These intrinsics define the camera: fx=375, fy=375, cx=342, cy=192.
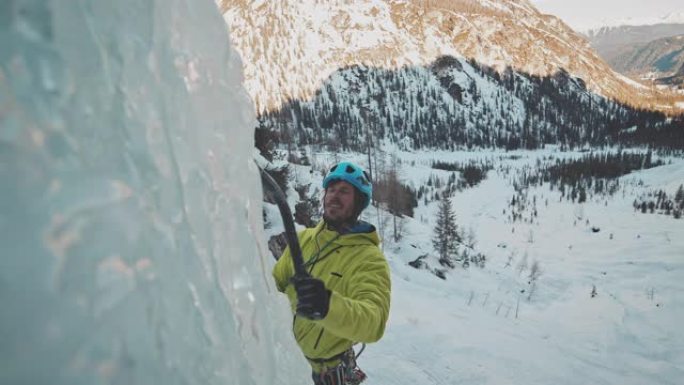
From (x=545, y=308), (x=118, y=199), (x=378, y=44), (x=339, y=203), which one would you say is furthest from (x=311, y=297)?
(x=378, y=44)

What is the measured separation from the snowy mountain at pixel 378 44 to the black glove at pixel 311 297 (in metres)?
88.6

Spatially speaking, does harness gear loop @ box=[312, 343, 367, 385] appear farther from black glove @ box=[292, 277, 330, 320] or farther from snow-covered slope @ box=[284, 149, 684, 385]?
snow-covered slope @ box=[284, 149, 684, 385]

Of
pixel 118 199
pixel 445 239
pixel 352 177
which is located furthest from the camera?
pixel 445 239

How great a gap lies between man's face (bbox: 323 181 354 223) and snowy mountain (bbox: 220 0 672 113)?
288ft

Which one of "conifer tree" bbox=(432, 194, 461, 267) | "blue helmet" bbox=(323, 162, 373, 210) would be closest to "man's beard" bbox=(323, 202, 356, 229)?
"blue helmet" bbox=(323, 162, 373, 210)

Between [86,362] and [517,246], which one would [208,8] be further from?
[517,246]

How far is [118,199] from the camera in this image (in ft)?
2.10

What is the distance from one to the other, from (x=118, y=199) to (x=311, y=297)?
2.69 ft

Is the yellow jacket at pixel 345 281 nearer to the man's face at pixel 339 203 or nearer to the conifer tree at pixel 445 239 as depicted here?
Result: the man's face at pixel 339 203

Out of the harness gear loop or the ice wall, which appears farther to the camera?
the harness gear loop

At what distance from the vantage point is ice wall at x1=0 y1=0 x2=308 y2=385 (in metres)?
0.52

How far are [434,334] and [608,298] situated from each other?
786 cm

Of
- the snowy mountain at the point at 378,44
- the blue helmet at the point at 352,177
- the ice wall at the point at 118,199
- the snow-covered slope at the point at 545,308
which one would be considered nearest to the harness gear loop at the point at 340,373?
the blue helmet at the point at 352,177

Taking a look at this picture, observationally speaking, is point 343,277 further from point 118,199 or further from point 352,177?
point 118,199
